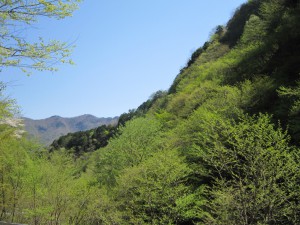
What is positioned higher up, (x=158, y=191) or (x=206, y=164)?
(x=206, y=164)

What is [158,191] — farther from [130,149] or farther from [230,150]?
[130,149]

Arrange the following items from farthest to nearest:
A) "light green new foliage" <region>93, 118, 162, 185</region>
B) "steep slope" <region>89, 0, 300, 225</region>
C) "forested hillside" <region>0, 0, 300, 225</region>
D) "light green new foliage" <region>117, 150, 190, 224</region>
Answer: "light green new foliage" <region>93, 118, 162, 185</region> < "light green new foliage" <region>117, 150, 190, 224</region> < "forested hillside" <region>0, 0, 300, 225</region> < "steep slope" <region>89, 0, 300, 225</region>

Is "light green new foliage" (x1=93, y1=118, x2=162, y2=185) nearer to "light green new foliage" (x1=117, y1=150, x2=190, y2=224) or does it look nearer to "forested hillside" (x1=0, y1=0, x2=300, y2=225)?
"forested hillside" (x1=0, y1=0, x2=300, y2=225)

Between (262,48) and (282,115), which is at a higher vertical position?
(262,48)

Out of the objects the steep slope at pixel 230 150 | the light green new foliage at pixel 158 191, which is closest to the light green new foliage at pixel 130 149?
the steep slope at pixel 230 150

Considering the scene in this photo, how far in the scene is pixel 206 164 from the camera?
21.4 m

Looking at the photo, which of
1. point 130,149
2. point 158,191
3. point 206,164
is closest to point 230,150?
point 206,164

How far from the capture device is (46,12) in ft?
20.2

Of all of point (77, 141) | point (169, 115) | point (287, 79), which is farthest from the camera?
point (77, 141)

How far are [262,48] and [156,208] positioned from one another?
27541 millimetres

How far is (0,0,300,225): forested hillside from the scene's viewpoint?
47.5 feet

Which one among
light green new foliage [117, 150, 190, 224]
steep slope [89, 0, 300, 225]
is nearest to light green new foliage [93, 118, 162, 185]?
steep slope [89, 0, 300, 225]

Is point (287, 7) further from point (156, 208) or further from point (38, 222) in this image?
point (38, 222)

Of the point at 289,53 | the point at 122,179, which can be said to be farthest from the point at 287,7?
the point at 122,179
